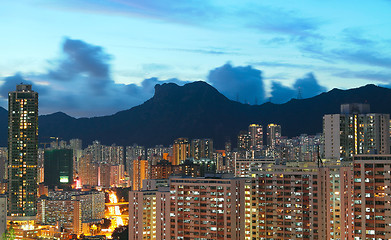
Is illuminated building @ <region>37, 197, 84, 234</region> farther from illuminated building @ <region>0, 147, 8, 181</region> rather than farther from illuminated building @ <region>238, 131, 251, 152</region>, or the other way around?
illuminated building @ <region>238, 131, 251, 152</region>

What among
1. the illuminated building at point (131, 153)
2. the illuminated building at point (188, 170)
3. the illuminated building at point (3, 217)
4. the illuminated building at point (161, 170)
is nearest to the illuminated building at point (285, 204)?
the illuminated building at point (3, 217)

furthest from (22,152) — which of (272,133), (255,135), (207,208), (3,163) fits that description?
(207,208)

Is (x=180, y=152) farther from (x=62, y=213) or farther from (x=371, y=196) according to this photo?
(x=371, y=196)

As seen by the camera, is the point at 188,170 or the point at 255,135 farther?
the point at 255,135

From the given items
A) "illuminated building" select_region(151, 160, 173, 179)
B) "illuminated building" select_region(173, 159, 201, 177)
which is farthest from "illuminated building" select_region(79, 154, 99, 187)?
"illuminated building" select_region(173, 159, 201, 177)

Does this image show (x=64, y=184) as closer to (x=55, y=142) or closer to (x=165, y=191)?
(x=55, y=142)

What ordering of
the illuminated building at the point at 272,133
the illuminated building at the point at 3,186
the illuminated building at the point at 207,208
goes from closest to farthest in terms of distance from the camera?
the illuminated building at the point at 207,208 → the illuminated building at the point at 3,186 → the illuminated building at the point at 272,133

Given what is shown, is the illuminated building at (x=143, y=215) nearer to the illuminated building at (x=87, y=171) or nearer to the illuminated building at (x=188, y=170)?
the illuminated building at (x=188, y=170)
